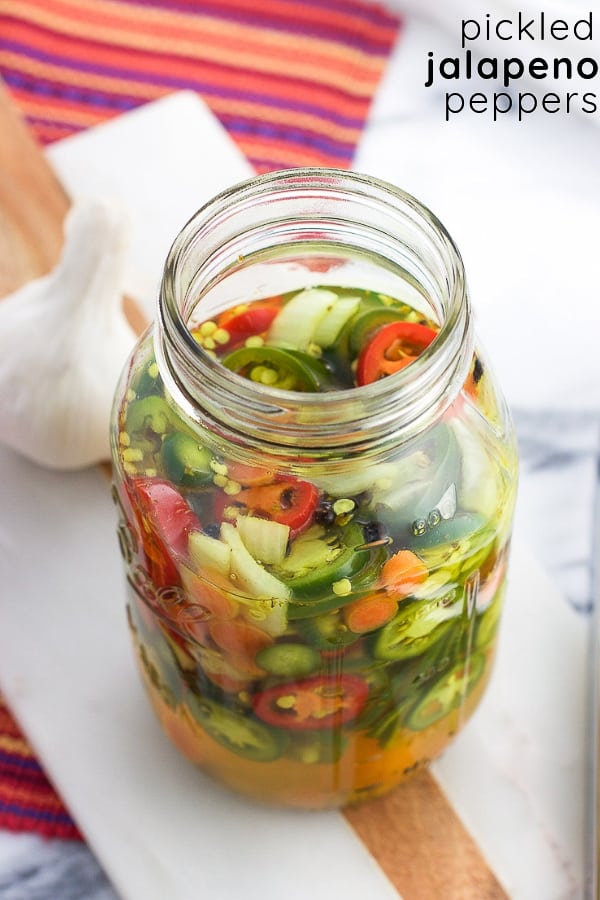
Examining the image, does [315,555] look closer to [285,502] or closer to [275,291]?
[285,502]

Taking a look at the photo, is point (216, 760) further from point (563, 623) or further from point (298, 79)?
point (298, 79)

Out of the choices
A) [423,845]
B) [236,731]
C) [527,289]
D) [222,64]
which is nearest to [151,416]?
[236,731]

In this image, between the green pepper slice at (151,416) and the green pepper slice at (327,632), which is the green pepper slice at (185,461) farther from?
the green pepper slice at (327,632)

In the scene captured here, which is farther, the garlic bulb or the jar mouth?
the garlic bulb

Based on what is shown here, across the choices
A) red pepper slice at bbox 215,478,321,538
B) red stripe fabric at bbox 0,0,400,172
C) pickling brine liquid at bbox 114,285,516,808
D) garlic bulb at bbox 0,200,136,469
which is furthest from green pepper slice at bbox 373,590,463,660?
red stripe fabric at bbox 0,0,400,172

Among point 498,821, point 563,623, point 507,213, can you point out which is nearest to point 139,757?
point 498,821

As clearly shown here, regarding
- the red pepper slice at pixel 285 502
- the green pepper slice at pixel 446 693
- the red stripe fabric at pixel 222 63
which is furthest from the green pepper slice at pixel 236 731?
the red stripe fabric at pixel 222 63

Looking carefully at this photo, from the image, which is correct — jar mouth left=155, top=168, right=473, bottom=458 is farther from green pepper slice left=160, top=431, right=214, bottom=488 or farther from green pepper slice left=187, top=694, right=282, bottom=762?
green pepper slice left=187, top=694, right=282, bottom=762
